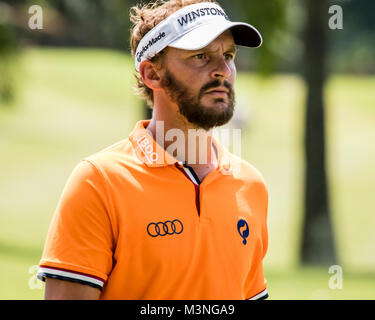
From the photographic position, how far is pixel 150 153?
316cm

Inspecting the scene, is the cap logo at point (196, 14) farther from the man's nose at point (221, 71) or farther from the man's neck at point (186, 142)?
the man's neck at point (186, 142)

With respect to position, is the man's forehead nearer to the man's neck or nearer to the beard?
the beard

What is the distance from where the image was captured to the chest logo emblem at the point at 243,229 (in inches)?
124

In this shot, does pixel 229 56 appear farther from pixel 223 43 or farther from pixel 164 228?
pixel 164 228

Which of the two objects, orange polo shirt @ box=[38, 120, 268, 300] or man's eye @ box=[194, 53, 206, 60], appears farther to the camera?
man's eye @ box=[194, 53, 206, 60]

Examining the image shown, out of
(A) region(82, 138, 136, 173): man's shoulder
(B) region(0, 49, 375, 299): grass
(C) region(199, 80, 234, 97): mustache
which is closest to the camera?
(A) region(82, 138, 136, 173): man's shoulder

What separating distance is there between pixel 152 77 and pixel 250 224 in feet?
2.65

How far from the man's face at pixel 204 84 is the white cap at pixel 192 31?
60mm

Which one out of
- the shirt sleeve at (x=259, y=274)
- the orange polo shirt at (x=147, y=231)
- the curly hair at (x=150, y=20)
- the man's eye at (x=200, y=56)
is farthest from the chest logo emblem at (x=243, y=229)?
the curly hair at (x=150, y=20)

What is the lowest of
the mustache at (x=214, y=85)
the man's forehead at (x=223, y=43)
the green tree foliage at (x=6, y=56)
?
the mustache at (x=214, y=85)

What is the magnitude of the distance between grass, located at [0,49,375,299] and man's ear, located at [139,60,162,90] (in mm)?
5862

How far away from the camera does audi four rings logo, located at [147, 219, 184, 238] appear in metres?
2.92

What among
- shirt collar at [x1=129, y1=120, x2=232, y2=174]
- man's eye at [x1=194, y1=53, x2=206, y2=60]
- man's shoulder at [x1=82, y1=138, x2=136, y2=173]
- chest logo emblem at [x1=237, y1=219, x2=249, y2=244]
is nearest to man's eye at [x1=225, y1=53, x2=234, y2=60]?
man's eye at [x1=194, y1=53, x2=206, y2=60]

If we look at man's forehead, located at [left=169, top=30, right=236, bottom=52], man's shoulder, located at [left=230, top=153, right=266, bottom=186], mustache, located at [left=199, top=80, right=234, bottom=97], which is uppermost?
man's forehead, located at [left=169, top=30, right=236, bottom=52]
